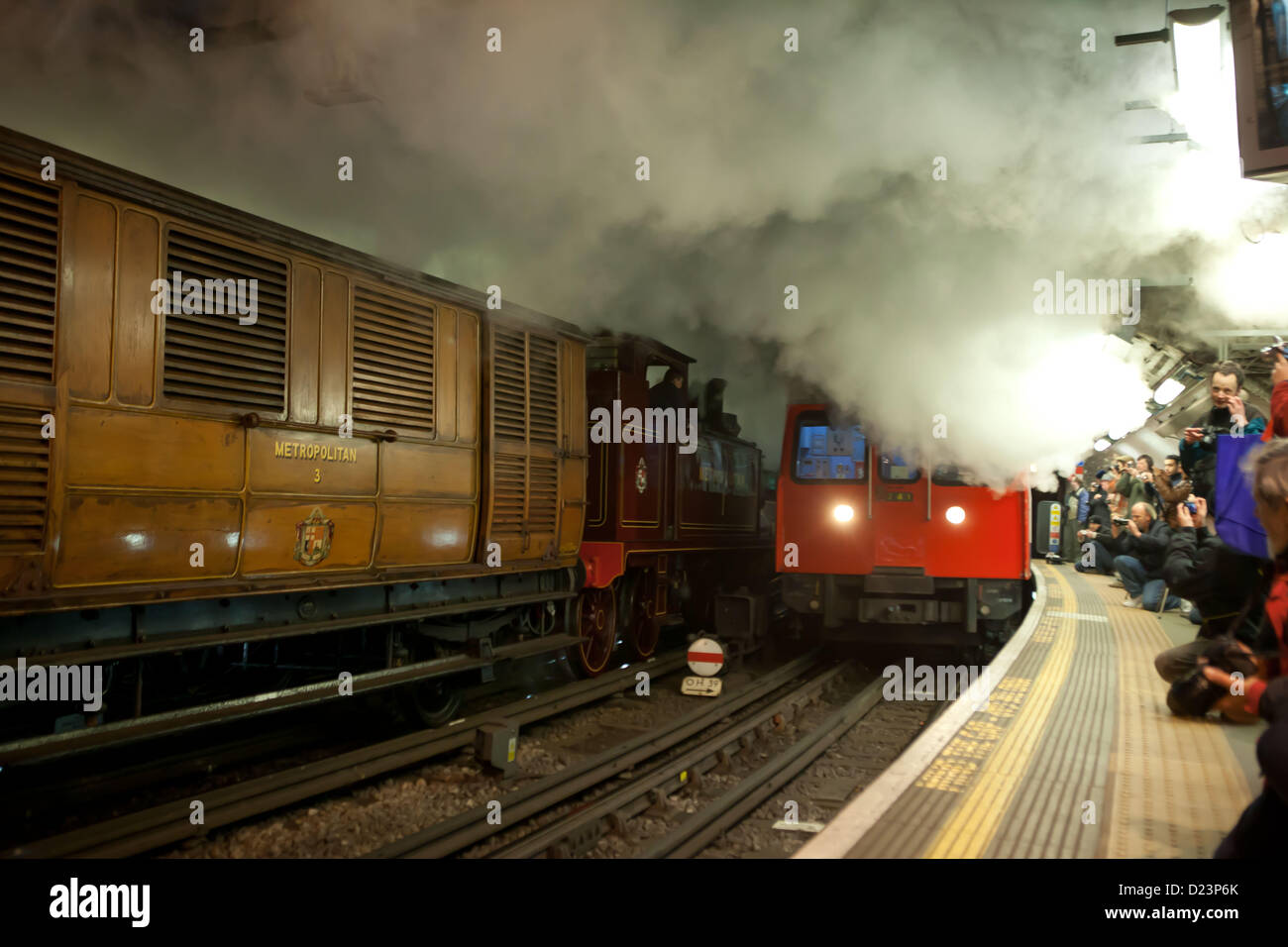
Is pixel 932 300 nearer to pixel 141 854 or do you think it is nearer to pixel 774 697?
pixel 774 697

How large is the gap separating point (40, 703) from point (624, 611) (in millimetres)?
5524

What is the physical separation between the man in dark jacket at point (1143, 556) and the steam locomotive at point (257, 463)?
572cm

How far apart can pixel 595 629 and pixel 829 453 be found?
3.05 m

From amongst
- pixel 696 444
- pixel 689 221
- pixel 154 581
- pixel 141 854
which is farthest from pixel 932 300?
pixel 141 854

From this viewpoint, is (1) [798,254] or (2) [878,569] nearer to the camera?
(2) [878,569]

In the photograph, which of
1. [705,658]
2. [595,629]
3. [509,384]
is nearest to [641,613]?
[595,629]

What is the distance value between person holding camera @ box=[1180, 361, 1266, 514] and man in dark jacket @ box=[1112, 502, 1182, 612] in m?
2.22

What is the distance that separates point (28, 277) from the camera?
146 inches

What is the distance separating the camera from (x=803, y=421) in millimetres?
8773

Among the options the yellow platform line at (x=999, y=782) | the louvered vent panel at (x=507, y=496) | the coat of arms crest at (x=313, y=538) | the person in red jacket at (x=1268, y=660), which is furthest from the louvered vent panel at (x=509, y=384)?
the person in red jacket at (x=1268, y=660)

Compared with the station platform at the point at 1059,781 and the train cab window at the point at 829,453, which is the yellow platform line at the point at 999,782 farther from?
the train cab window at the point at 829,453
